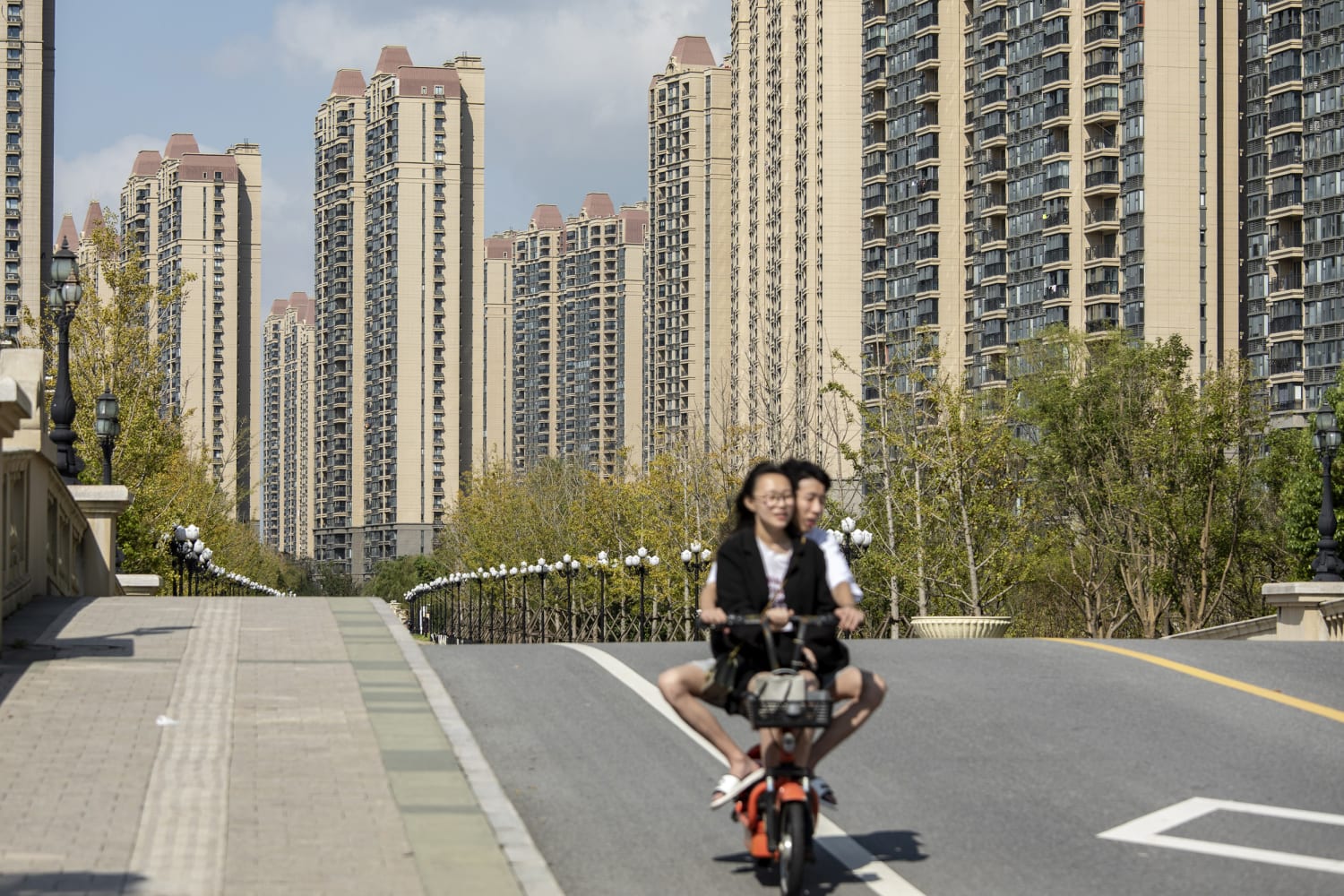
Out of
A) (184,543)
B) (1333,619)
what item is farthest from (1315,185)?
(1333,619)

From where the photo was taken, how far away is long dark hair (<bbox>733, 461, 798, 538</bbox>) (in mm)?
7395

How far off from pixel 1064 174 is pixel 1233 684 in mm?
74669

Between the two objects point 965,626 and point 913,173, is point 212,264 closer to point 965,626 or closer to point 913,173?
point 913,173

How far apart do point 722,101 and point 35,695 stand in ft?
452

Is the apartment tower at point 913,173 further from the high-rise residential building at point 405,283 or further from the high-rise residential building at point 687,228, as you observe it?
the high-rise residential building at point 405,283

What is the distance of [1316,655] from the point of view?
590 inches

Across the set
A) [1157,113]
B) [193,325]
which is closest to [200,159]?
[193,325]

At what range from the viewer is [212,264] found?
16800 centimetres

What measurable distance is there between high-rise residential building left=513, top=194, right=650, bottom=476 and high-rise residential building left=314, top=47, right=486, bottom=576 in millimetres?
12561

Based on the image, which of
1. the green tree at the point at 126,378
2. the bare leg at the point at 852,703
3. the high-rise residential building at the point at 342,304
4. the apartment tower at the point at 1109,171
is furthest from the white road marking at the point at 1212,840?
the high-rise residential building at the point at 342,304

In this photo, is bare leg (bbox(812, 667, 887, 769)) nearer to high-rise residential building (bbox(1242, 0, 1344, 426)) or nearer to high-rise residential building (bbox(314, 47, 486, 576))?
high-rise residential building (bbox(1242, 0, 1344, 426))

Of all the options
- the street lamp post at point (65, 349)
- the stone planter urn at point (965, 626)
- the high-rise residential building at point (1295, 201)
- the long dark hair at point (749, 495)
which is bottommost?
the stone planter urn at point (965, 626)

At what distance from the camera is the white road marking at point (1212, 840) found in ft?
25.8

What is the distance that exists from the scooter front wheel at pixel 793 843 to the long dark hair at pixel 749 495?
1.21 metres
